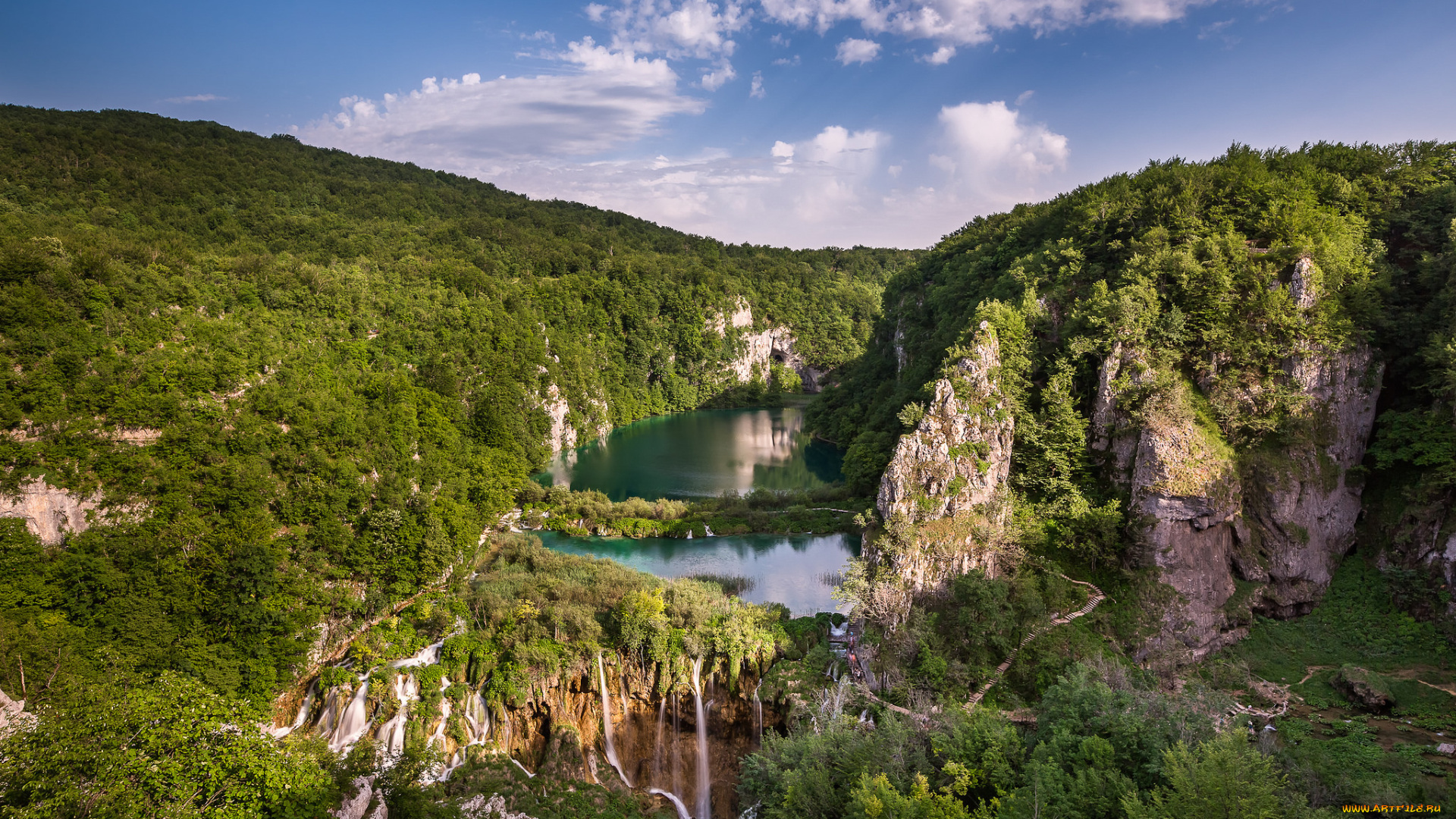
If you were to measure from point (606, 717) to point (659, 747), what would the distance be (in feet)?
6.58

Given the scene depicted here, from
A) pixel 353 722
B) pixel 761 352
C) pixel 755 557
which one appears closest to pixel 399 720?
pixel 353 722

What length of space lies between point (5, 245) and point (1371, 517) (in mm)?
51358

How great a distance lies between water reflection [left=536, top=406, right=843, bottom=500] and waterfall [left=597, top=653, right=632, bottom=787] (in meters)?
24.4

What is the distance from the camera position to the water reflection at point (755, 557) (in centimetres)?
3039

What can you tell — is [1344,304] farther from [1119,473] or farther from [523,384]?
[523,384]

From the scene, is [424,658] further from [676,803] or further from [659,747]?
[676,803]

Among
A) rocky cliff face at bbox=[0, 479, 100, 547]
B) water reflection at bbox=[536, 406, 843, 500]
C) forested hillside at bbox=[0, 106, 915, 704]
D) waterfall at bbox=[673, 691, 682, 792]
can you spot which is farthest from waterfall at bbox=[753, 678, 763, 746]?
water reflection at bbox=[536, 406, 843, 500]

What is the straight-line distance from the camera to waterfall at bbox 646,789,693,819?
19.7 meters

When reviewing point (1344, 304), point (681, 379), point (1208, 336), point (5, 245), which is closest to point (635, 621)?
point (1208, 336)

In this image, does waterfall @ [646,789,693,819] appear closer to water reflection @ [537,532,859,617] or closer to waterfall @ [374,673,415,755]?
waterfall @ [374,673,415,755]

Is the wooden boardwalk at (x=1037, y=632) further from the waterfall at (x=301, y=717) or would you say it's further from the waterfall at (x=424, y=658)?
the waterfall at (x=301, y=717)

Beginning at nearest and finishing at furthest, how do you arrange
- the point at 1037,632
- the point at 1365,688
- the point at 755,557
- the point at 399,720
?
the point at 1365,688, the point at 399,720, the point at 1037,632, the point at 755,557

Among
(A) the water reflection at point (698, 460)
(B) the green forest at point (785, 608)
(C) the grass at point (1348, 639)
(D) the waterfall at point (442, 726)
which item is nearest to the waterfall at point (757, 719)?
(B) the green forest at point (785, 608)

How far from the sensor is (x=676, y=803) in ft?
66.1
